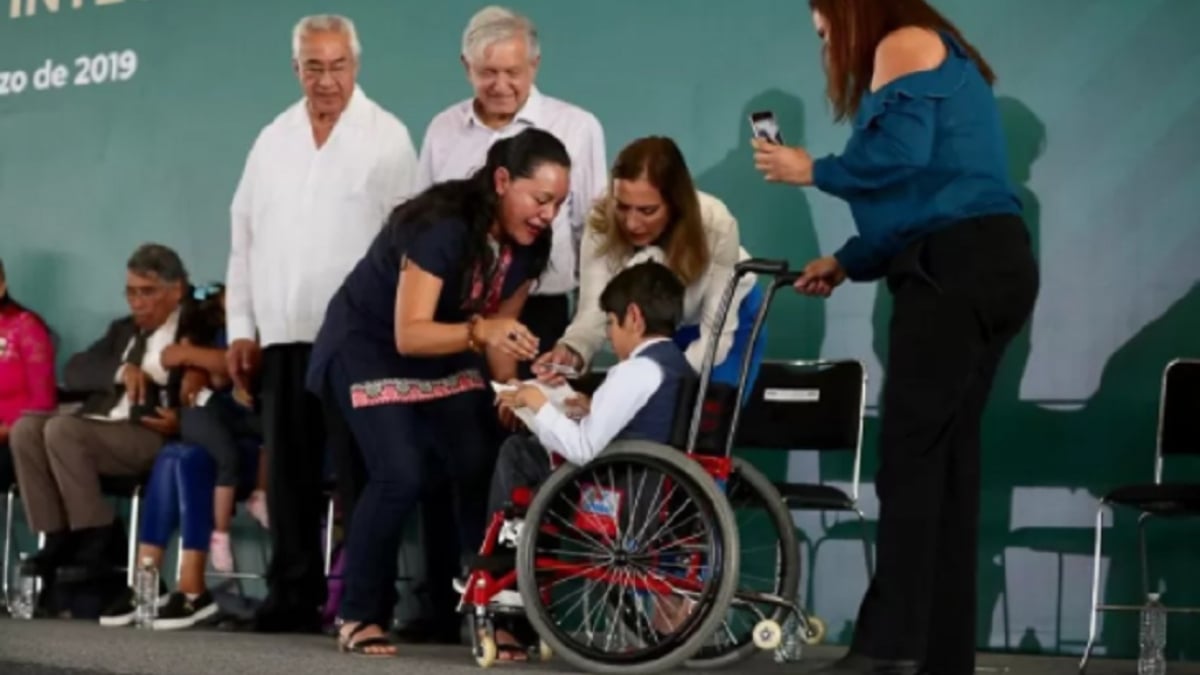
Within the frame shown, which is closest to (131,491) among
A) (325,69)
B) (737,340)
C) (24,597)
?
(24,597)

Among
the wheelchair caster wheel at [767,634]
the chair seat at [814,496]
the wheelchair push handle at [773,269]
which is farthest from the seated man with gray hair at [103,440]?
the wheelchair caster wheel at [767,634]

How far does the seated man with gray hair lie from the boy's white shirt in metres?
2.47

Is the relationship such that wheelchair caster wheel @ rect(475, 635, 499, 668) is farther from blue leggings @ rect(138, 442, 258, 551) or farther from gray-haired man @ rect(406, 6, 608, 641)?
blue leggings @ rect(138, 442, 258, 551)

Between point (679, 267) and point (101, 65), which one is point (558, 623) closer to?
point (679, 267)

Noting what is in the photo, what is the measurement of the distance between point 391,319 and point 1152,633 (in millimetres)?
1934

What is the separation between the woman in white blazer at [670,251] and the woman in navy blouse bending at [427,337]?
0.70ft

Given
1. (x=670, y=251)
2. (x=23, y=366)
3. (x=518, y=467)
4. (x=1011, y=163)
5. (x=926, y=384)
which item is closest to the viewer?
(x=926, y=384)

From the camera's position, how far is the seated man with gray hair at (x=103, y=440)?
240 inches

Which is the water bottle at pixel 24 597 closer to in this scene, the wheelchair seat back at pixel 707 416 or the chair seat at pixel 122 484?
the chair seat at pixel 122 484

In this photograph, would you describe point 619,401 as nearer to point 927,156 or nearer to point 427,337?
point 427,337

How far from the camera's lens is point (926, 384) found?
3396mm

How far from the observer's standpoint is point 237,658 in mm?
4105

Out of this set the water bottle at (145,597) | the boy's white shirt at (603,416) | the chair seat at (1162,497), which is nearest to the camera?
the boy's white shirt at (603,416)

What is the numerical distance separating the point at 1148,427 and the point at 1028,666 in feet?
2.58
